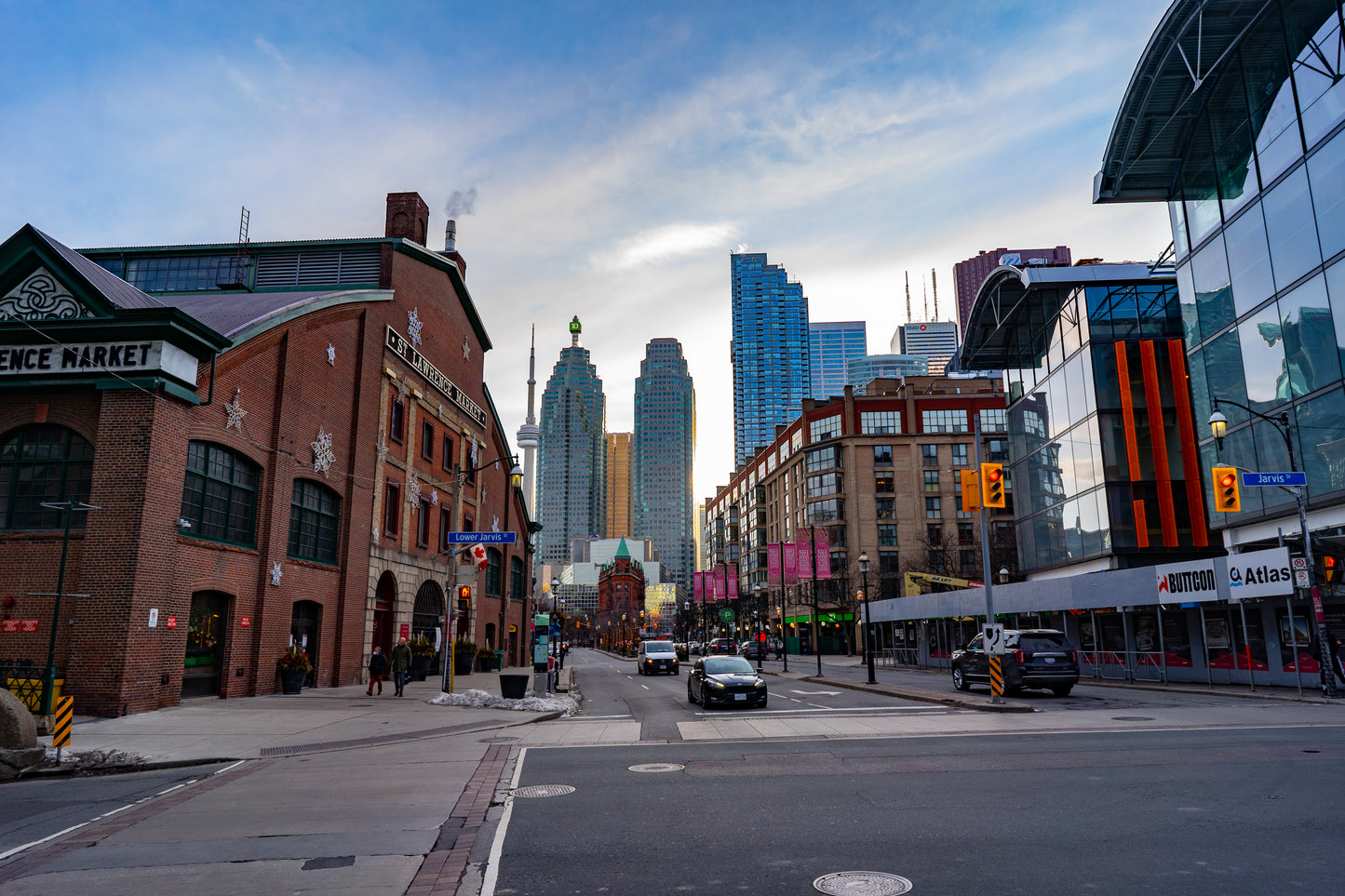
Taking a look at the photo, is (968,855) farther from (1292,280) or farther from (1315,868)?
(1292,280)

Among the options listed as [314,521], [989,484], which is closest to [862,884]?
[989,484]

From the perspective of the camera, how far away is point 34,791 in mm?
11445

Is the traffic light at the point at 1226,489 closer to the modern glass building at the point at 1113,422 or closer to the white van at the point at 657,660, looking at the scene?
the modern glass building at the point at 1113,422

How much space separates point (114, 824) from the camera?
9109 millimetres

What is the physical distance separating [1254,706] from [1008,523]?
6703 cm

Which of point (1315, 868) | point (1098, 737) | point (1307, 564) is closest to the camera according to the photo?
point (1315, 868)

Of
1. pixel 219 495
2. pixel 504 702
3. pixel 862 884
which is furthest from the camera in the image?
pixel 219 495

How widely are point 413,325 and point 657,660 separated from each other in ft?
69.7

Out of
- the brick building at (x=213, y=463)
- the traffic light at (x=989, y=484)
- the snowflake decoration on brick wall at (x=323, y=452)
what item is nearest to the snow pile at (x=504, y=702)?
the brick building at (x=213, y=463)

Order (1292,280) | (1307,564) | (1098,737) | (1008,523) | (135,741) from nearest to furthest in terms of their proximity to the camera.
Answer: (1098,737)
(135,741)
(1307,564)
(1292,280)
(1008,523)

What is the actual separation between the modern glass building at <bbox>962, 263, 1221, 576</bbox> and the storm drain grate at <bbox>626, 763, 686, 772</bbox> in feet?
118

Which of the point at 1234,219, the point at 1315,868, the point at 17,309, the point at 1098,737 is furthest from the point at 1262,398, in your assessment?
the point at 17,309

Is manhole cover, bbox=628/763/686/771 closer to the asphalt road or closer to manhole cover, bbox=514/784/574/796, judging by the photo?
the asphalt road

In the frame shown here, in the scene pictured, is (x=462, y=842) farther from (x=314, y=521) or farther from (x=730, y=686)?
(x=314, y=521)
